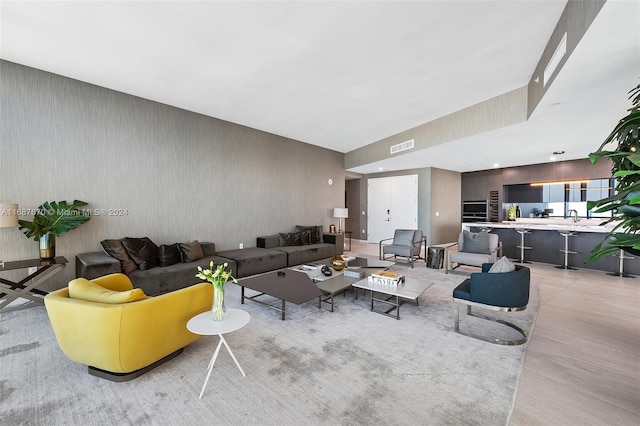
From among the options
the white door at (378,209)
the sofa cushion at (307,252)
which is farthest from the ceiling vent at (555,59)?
the white door at (378,209)

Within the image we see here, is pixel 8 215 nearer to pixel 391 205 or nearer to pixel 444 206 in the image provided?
pixel 391 205

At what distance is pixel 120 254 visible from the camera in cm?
388

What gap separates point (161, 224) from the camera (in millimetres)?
4852

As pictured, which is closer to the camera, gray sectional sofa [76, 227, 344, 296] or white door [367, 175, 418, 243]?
gray sectional sofa [76, 227, 344, 296]

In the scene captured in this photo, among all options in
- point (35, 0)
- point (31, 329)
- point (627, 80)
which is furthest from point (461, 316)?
point (35, 0)

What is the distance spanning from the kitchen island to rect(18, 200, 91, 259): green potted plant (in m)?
8.64

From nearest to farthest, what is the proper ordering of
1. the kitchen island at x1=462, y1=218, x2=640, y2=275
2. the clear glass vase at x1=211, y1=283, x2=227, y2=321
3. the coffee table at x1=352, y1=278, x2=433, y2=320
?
the clear glass vase at x1=211, y1=283, x2=227, y2=321 → the coffee table at x1=352, y1=278, x2=433, y2=320 → the kitchen island at x1=462, y1=218, x2=640, y2=275

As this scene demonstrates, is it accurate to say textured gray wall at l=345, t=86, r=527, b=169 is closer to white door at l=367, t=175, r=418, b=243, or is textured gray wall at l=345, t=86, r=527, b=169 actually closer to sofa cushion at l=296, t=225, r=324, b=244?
white door at l=367, t=175, r=418, b=243

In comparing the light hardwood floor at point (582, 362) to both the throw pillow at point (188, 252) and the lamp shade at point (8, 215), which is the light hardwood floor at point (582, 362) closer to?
the throw pillow at point (188, 252)

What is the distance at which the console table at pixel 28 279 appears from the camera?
10.3 feet

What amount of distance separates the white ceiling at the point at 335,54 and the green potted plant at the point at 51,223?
1.89 metres

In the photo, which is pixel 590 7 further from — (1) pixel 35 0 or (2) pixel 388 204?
(2) pixel 388 204

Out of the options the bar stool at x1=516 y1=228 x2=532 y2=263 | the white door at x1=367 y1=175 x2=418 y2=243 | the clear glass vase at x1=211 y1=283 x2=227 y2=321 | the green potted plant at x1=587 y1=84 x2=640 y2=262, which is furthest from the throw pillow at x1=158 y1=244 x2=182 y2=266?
the bar stool at x1=516 y1=228 x2=532 y2=263

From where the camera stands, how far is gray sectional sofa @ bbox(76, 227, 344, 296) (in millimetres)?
3719
